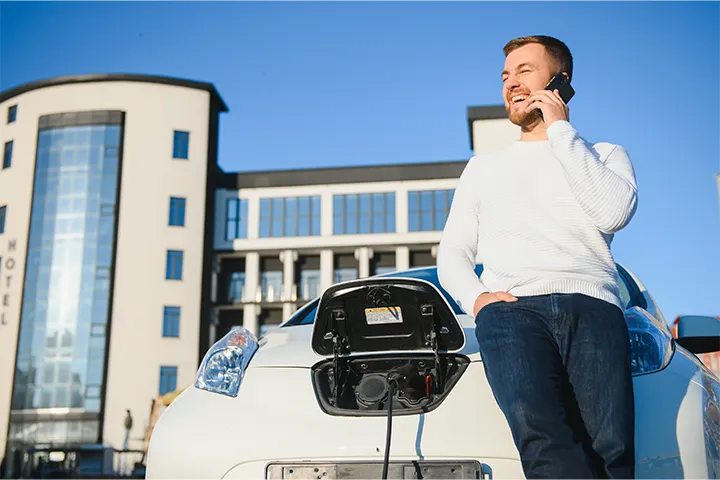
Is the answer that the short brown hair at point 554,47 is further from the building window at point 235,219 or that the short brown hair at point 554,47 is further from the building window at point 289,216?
the building window at point 235,219

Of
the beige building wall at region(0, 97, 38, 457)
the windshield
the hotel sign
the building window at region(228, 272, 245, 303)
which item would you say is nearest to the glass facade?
the beige building wall at region(0, 97, 38, 457)

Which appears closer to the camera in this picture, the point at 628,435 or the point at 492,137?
the point at 628,435

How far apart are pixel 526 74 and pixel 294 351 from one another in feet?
3.91

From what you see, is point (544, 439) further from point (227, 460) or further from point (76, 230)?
point (76, 230)

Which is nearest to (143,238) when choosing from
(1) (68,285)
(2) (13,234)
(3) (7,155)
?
(1) (68,285)

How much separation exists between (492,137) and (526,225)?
4457 centimetres

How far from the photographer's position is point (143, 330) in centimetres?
4291

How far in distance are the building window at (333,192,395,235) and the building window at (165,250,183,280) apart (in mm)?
9372

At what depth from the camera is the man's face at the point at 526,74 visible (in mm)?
2139

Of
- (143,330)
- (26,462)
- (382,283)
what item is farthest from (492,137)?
(382,283)

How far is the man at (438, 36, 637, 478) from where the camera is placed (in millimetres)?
1786

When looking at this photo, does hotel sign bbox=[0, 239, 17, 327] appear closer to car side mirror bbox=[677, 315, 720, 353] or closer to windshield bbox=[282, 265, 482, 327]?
windshield bbox=[282, 265, 482, 327]

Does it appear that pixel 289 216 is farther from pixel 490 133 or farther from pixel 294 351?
pixel 294 351

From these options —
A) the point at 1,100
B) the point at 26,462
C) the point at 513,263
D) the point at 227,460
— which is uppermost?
the point at 1,100
